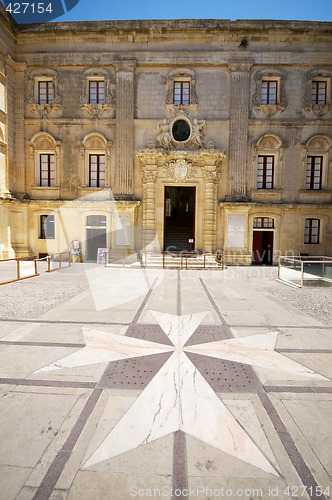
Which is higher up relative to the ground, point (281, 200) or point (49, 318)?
point (281, 200)

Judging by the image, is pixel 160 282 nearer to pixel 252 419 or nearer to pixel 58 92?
pixel 252 419

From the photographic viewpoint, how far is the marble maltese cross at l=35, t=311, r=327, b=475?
2.47 m

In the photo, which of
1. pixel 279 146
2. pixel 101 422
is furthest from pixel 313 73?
pixel 101 422

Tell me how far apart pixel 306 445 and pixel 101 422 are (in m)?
2.06

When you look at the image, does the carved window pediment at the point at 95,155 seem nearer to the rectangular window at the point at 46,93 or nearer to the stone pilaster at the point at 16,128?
the rectangular window at the point at 46,93

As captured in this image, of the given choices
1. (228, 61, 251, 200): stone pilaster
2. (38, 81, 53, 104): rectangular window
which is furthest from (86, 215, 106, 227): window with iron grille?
(228, 61, 251, 200): stone pilaster

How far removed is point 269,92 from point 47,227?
17441mm

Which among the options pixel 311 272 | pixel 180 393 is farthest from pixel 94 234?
pixel 180 393

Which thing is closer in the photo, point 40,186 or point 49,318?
point 49,318

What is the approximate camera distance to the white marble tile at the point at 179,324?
194 inches

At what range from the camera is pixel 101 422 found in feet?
9.05

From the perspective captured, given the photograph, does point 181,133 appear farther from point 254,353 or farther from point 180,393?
point 180,393

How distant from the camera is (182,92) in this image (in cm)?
1706

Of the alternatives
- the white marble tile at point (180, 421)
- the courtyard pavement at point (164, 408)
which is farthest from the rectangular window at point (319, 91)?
the white marble tile at point (180, 421)
